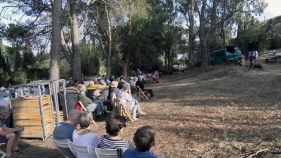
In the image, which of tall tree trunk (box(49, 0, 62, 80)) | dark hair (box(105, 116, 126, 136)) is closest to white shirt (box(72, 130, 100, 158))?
dark hair (box(105, 116, 126, 136))

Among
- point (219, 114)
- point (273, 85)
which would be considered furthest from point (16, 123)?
point (273, 85)

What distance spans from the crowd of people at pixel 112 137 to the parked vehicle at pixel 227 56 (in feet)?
72.1

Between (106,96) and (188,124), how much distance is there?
11.9 feet

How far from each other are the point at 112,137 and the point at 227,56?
2395 centimetres

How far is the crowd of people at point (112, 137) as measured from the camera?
2.81 metres

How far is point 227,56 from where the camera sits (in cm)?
2566

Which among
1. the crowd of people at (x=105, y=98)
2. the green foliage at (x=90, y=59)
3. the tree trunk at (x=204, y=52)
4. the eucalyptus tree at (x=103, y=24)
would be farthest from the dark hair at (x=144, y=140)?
the green foliage at (x=90, y=59)

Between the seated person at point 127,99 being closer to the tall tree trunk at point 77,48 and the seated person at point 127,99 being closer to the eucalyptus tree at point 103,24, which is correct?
the tall tree trunk at point 77,48

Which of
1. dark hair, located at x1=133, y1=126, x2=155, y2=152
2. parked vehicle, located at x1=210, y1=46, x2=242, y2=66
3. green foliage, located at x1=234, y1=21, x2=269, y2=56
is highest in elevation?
green foliage, located at x1=234, y1=21, x2=269, y2=56

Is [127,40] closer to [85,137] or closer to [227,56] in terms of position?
[227,56]

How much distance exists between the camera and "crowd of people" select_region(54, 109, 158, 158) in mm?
2814

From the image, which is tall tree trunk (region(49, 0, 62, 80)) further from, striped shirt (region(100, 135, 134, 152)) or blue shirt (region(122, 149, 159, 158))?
blue shirt (region(122, 149, 159, 158))

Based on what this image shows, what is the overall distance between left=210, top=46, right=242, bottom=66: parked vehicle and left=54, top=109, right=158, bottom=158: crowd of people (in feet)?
72.1

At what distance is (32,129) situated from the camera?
629 centimetres
